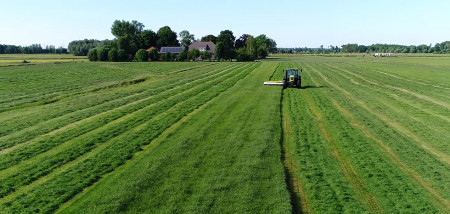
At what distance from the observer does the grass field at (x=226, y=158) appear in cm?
962

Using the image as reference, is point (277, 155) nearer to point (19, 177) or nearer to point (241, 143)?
point (241, 143)

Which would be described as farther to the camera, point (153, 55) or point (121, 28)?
point (121, 28)

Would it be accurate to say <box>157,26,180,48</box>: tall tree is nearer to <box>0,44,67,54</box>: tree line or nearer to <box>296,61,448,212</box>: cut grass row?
<box>0,44,67,54</box>: tree line

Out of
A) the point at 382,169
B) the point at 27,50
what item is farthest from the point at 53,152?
the point at 27,50

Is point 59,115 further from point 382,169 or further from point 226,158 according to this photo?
point 382,169

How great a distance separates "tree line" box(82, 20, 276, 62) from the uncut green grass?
297 ft

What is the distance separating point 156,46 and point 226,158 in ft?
455

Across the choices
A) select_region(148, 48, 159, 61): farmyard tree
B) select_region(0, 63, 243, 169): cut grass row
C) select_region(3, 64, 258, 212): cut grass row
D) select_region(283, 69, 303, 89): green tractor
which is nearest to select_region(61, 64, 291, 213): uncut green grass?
select_region(3, 64, 258, 212): cut grass row

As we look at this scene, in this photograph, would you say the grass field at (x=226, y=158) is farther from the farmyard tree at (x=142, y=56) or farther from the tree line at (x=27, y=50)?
the tree line at (x=27, y=50)

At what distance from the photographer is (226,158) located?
13.0m

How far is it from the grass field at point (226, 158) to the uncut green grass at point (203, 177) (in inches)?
1.6

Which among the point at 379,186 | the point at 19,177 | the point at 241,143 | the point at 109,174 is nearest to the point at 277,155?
the point at 241,143

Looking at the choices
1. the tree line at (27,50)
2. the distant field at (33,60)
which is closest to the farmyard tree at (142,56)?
the distant field at (33,60)

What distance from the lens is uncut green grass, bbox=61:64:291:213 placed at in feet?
30.5
